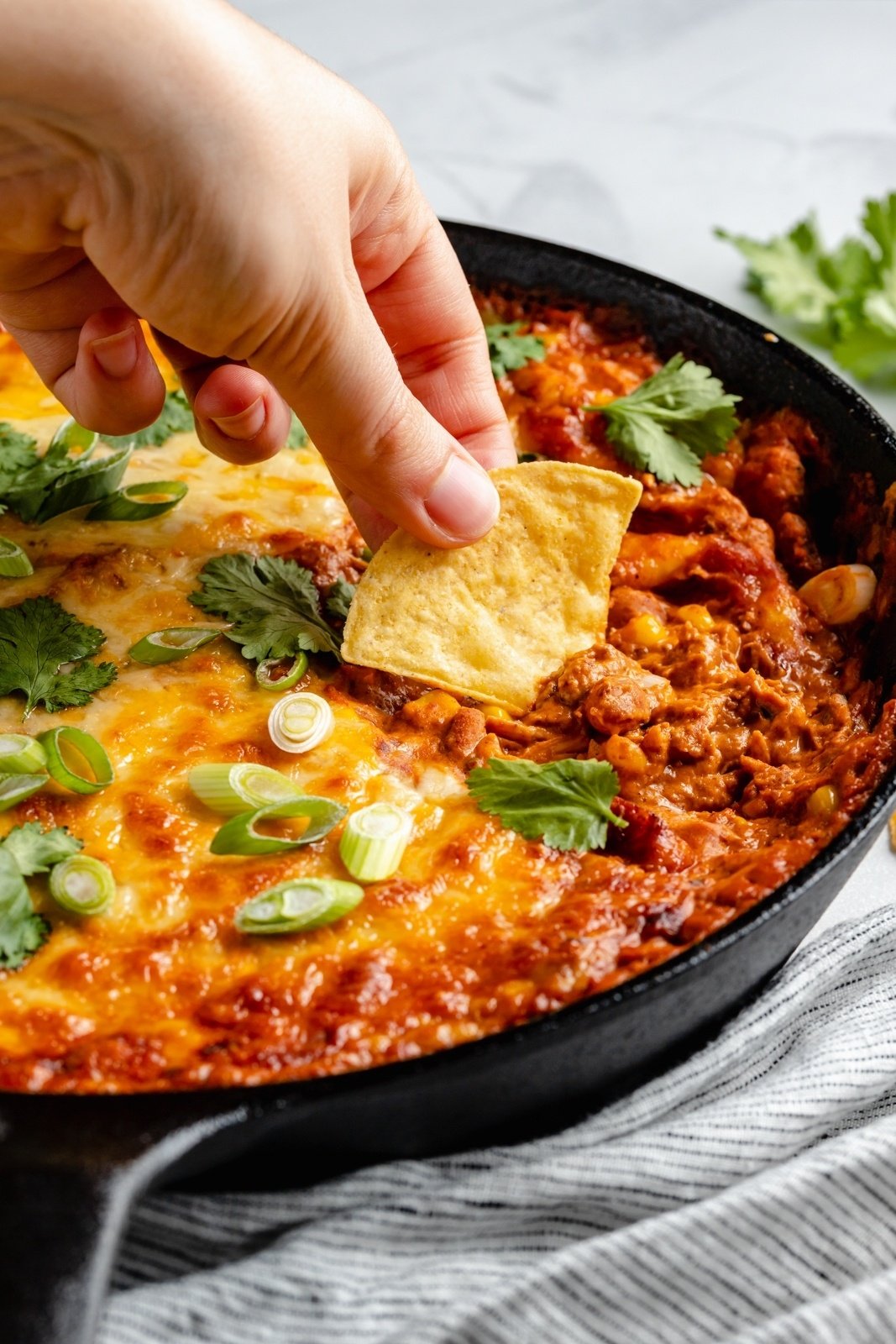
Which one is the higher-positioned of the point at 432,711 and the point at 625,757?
the point at 625,757

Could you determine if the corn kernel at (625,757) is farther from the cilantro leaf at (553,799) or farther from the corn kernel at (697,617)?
the corn kernel at (697,617)

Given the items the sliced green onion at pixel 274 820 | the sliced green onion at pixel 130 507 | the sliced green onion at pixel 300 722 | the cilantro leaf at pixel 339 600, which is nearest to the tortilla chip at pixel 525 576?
the cilantro leaf at pixel 339 600

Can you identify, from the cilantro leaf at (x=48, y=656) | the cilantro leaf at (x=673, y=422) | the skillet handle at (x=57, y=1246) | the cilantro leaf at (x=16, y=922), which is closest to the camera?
the skillet handle at (x=57, y=1246)

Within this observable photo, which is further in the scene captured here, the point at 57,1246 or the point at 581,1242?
the point at 581,1242

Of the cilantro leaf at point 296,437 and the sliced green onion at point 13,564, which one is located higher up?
the cilantro leaf at point 296,437

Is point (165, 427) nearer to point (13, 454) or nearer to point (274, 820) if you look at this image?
point (13, 454)

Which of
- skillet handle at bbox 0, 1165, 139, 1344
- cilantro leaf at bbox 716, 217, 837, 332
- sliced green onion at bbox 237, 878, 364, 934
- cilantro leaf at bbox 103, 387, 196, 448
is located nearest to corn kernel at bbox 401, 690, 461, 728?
sliced green onion at bbox 237, 878, 364, 934

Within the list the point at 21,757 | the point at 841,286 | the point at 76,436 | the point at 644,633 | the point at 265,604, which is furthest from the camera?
the point at 841,286

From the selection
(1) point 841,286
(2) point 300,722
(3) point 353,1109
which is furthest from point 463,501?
(1) point 841,286
